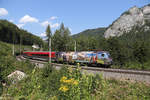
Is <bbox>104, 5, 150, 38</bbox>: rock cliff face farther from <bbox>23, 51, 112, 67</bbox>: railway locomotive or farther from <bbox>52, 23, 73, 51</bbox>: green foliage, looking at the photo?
<bbox>23, 51, 112, 67</bbox>: railway locomotive

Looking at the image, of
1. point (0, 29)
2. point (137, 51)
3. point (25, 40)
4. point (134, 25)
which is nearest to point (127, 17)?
point (134, 25)

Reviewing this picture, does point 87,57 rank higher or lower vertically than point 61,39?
lower

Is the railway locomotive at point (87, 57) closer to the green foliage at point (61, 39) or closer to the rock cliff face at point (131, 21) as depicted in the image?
the green foliage at point (61, 39)

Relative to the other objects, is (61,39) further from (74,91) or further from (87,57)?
(74,91)

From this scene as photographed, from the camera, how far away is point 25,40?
113188 millimetres

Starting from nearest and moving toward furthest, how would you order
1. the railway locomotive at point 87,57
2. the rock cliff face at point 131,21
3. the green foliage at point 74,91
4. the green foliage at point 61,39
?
1. the green foliage at point 74,91
2. the railway locomotive at point 87,57
3. the green foliage at point 61,39
4. the rock cliff face at point 131,21

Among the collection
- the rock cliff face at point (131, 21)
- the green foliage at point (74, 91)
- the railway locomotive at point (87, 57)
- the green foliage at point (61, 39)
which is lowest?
the green foliage at point (74, 91)

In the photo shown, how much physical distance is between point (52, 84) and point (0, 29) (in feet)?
335

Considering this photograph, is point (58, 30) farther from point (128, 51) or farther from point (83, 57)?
point (83, 57)

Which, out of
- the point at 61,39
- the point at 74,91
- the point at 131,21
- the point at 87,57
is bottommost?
the point at 74,91

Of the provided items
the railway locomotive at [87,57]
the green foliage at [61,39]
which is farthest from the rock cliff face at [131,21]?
the railway locomotive at [87,57]

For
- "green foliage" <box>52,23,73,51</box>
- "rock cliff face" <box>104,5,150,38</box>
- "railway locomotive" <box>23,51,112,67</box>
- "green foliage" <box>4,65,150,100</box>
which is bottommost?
"green foliage" <box>4,65,150,100</box>

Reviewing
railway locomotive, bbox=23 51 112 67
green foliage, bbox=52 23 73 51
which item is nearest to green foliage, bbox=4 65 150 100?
railway locomotive, bbox=23 51 112 67

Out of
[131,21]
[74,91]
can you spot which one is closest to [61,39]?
[74,91]
